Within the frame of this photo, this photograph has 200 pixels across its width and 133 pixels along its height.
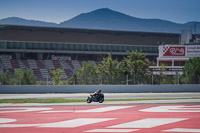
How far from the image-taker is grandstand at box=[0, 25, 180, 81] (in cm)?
7631

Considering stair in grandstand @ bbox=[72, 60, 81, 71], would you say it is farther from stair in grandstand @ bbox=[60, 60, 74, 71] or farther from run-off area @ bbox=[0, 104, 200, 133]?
run-off area @ bbox=[0, 104, 200, 133]

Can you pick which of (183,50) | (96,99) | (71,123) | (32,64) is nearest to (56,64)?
(32,64)

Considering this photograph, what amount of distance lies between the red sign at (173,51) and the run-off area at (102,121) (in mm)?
53226

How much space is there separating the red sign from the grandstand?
10152mm

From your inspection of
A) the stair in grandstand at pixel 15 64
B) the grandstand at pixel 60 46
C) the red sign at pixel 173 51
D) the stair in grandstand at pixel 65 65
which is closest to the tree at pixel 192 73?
the red sign at pixel 173 51

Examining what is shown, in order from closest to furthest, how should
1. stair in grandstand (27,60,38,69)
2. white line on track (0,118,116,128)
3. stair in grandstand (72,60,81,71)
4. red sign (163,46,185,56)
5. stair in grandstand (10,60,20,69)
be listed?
white line on track (0,118,116,128) → stair in grandstand (10,60,20,69) → stair in grandstand (27,60,38,69) → red sign (163,46,185,56) → stair in grandstand (72,60,81,71)

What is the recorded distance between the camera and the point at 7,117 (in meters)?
21.5

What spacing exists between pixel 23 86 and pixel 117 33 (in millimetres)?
47651

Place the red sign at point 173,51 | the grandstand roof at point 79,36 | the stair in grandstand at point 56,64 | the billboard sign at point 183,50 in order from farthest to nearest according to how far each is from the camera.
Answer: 1. the grandstand roof at point 79,36
2. the stair in grandstand at point 56,64
3. the red sign at point 173,51
4. the billboard sign at point 183,50

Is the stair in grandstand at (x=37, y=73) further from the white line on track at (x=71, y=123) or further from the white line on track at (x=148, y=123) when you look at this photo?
the white line on track at (x=148, y=123)

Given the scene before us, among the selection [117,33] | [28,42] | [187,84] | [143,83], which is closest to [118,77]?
[143,83]

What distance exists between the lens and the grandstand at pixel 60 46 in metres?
76.3

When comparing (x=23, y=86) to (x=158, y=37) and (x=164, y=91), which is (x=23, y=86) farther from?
(x=158, y=37)

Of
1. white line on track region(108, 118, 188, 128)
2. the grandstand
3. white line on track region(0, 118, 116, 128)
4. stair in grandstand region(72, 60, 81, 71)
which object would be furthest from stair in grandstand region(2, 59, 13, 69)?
white line on track region(108, 118, 188, 128)
